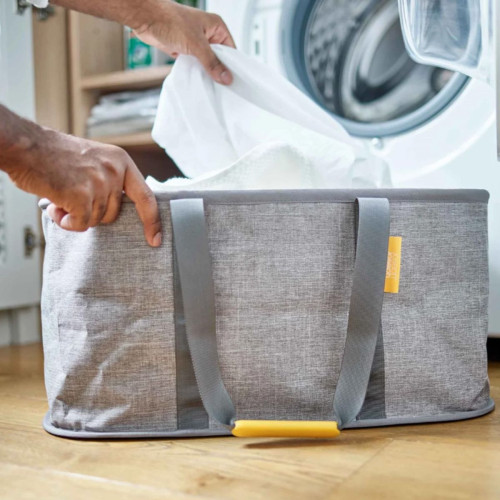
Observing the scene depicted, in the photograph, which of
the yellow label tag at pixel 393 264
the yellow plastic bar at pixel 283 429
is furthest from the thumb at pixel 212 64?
the yellow plastic bar at pixel 283 429

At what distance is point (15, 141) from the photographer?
1.98 ft

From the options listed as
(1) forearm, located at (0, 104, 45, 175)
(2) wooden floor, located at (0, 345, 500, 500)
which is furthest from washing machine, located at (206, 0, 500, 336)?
(1) forearm, located at (0, 104, 45, 175)

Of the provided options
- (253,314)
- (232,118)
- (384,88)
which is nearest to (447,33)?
(384,88)

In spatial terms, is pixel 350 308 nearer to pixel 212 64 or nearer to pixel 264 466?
pixel 264 466

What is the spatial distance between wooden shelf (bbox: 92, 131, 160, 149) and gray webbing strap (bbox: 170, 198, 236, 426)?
853mm

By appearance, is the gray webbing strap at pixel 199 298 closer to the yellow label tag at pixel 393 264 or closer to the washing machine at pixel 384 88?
the yellow label tag at pixel 393 264

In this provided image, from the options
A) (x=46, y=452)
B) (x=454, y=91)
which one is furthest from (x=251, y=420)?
(x=454, y=91)

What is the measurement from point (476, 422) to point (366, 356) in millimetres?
167

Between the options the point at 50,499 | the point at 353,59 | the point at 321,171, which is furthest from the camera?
the point at 353,59

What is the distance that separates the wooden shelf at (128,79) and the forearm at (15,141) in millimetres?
896

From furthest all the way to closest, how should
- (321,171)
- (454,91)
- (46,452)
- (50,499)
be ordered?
1. (454,91)
2. (321,171)
3. (46,452)
4. (50,499)

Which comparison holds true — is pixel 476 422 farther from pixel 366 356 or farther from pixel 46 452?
pixel 46 452

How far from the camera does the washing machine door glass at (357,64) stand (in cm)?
112

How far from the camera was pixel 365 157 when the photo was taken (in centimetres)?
88
